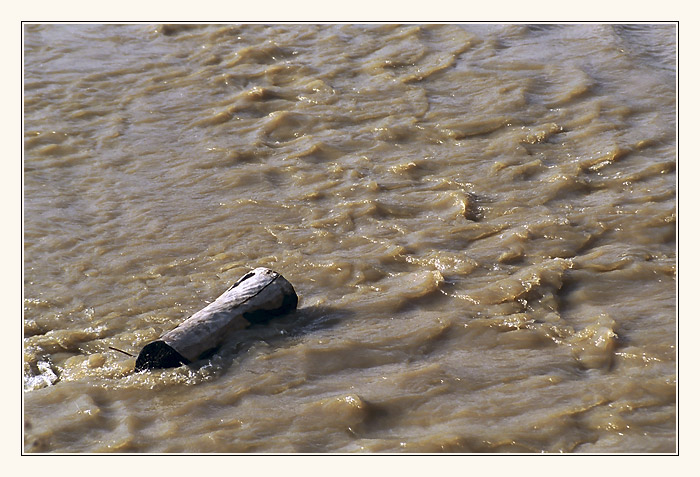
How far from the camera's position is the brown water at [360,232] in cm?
404

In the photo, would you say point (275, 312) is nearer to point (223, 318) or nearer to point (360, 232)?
point (223, 318)

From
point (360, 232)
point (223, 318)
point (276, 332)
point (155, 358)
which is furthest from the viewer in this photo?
point (360, 232)

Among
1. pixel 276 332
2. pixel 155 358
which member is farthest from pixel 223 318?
pixel 155 358

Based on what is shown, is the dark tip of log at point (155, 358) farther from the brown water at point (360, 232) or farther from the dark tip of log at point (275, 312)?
the dark tip of log at point (275, 312)

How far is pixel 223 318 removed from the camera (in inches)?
180

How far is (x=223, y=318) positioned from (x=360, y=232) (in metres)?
1.53

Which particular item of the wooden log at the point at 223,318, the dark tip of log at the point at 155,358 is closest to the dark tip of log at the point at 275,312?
the wooden log at the point at 223,318

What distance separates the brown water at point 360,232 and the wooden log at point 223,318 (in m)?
0.08

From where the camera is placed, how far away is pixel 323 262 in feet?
17.7

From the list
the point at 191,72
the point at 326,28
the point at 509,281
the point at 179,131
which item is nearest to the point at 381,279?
the point at 509,281

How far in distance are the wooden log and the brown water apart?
3.1 inches

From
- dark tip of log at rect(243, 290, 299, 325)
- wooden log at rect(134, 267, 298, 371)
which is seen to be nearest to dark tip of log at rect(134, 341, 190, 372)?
wooden log at rect(134, 267, 298, 371)

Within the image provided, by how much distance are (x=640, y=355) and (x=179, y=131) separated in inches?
181

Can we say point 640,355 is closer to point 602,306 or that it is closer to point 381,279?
point 602,306
